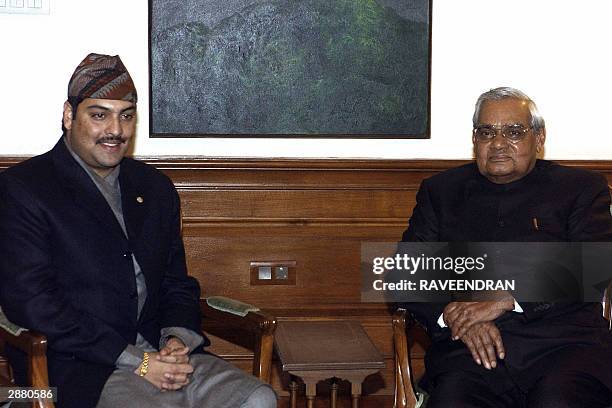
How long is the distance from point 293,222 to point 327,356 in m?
1.27

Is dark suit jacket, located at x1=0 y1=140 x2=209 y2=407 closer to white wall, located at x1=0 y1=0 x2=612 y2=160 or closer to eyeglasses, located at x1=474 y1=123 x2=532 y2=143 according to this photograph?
white wall, located at x1=0 y1=0 x2=612 y2=160

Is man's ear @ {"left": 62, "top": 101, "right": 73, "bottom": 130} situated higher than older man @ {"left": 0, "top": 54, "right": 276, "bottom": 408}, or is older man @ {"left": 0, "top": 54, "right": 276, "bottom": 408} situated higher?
man's ear @ {"left": 62, "top": 101, "right": 73, "bottom": 130}

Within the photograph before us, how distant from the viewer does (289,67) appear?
4.64 meters

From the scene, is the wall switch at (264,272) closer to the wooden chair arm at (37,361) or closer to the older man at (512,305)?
the older man at (512,305)

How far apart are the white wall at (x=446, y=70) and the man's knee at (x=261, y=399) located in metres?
1.66

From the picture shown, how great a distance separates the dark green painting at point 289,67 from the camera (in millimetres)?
4574

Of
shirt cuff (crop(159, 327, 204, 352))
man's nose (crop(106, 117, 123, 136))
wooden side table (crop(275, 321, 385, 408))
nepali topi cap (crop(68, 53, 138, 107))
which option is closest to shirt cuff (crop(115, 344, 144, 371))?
shirt cuff (crop(159, 327, 204, 352))

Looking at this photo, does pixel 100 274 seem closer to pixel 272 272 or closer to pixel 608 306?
pixel 272 272

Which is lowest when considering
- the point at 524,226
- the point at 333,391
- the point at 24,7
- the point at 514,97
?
the point at 333,391

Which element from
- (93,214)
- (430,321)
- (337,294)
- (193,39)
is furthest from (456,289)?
(193,39)

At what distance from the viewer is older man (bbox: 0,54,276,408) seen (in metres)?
3.29

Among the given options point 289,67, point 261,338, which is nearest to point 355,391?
point 261,338

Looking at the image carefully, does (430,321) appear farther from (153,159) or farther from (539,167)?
(153,159)

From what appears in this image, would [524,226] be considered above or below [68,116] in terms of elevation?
below
